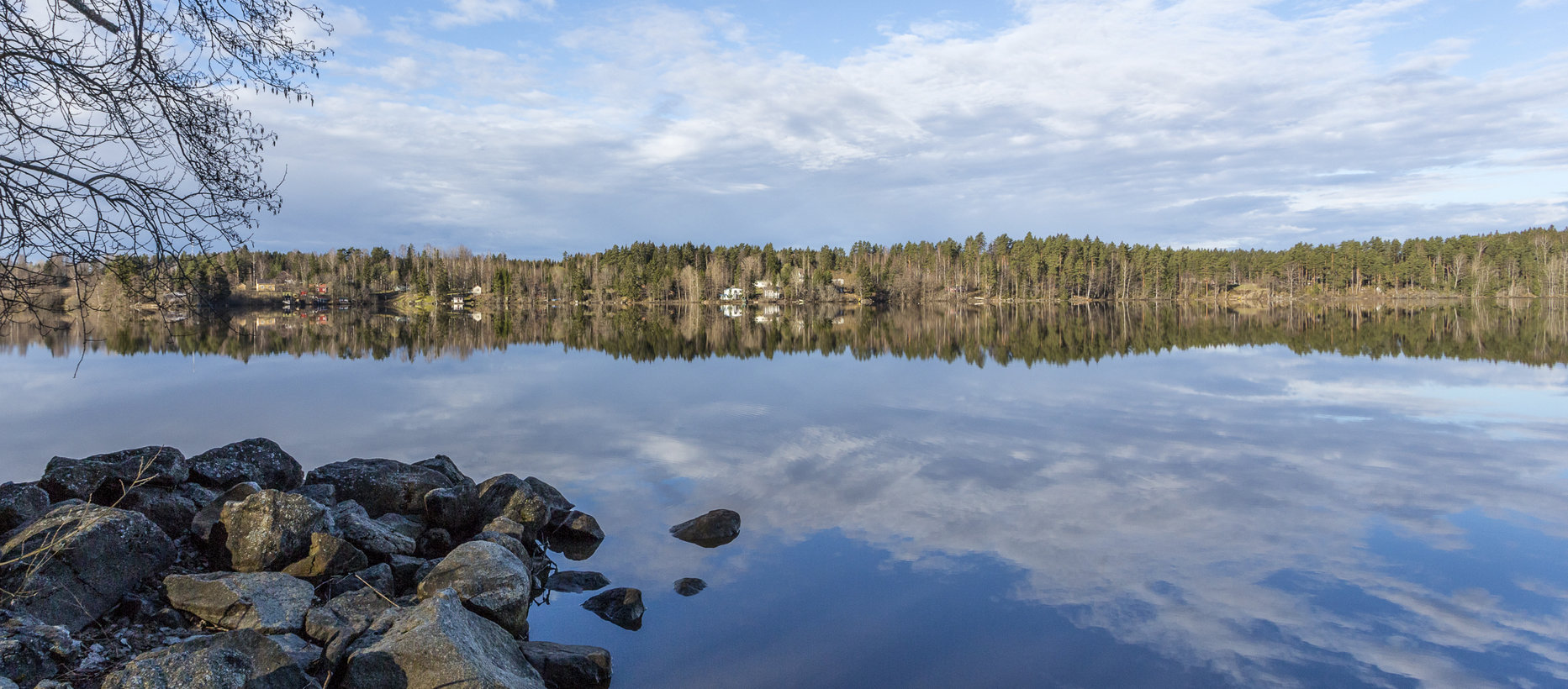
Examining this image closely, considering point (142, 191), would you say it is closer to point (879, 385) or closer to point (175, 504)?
point (175, 504)

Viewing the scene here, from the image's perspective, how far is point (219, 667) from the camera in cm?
437

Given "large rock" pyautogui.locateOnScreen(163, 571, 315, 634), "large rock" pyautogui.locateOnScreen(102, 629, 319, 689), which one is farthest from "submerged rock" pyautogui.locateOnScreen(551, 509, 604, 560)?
"large rock" pyautogui.locateOnScreen(102, 629, 319, 689)

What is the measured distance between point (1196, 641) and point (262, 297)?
135 m

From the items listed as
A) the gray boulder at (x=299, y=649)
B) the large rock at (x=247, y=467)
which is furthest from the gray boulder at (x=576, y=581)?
the large rock at (x=247, y=467)

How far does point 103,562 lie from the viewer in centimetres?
600

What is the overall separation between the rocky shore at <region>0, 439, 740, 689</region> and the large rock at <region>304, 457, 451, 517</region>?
0.32ft

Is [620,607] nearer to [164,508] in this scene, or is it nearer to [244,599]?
[244,599]

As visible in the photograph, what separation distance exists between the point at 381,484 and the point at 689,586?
15.6 ft

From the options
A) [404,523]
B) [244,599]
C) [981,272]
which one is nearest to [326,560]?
[244,599]

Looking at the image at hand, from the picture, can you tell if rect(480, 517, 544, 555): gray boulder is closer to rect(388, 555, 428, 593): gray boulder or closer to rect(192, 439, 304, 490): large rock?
rect(388, 555, 428, 593): gray boulder

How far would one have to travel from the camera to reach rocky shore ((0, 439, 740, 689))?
189 inches

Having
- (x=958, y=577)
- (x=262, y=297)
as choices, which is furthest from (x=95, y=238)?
(x=262, y=297)

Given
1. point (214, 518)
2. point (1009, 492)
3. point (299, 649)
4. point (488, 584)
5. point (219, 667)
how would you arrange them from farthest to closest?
point (1009, 492) < point (214, 518) < point (488, 584) < point (299, 649) < point (219, 667)

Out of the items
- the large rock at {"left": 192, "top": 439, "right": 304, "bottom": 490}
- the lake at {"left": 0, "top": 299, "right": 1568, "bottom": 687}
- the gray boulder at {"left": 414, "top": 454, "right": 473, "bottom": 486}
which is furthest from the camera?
the gray boulder at {"left": 414, "top": 454, "right": 473, "bottom": 486}
